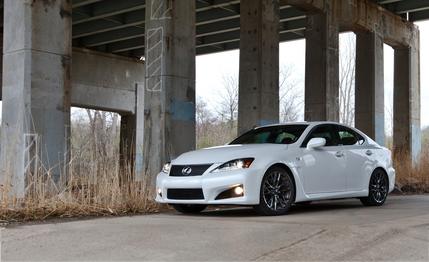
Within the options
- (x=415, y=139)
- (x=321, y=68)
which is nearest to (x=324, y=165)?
(x=321, y=68)

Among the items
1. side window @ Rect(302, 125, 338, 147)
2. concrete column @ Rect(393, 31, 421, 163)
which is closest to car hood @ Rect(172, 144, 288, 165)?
side window @ Rect(302, 125, 338, 147)

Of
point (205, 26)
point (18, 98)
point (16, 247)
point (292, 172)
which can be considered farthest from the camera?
point (205, 26)

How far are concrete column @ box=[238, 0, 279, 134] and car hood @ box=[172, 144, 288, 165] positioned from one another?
636 cm

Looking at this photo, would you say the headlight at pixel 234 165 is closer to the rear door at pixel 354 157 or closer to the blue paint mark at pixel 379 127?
the rear door at pixel 354 157

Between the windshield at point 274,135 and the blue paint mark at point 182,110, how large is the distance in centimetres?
269

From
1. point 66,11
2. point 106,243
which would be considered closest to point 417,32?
point 66,11

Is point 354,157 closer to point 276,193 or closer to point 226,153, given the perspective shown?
point 276,193

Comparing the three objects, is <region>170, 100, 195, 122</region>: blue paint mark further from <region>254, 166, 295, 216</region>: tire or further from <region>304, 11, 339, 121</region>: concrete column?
<region>304, 11, 339, 121</region>: concrete column

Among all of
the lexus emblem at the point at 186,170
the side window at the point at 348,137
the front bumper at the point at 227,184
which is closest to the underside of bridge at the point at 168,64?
the lexus emblem at the point at 186,170

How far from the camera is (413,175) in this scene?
54.6 feet

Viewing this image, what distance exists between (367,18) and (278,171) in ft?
45.5

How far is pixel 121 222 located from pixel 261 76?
8322 mm

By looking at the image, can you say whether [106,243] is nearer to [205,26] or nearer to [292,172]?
[292,172]

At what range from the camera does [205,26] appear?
2484 cm
